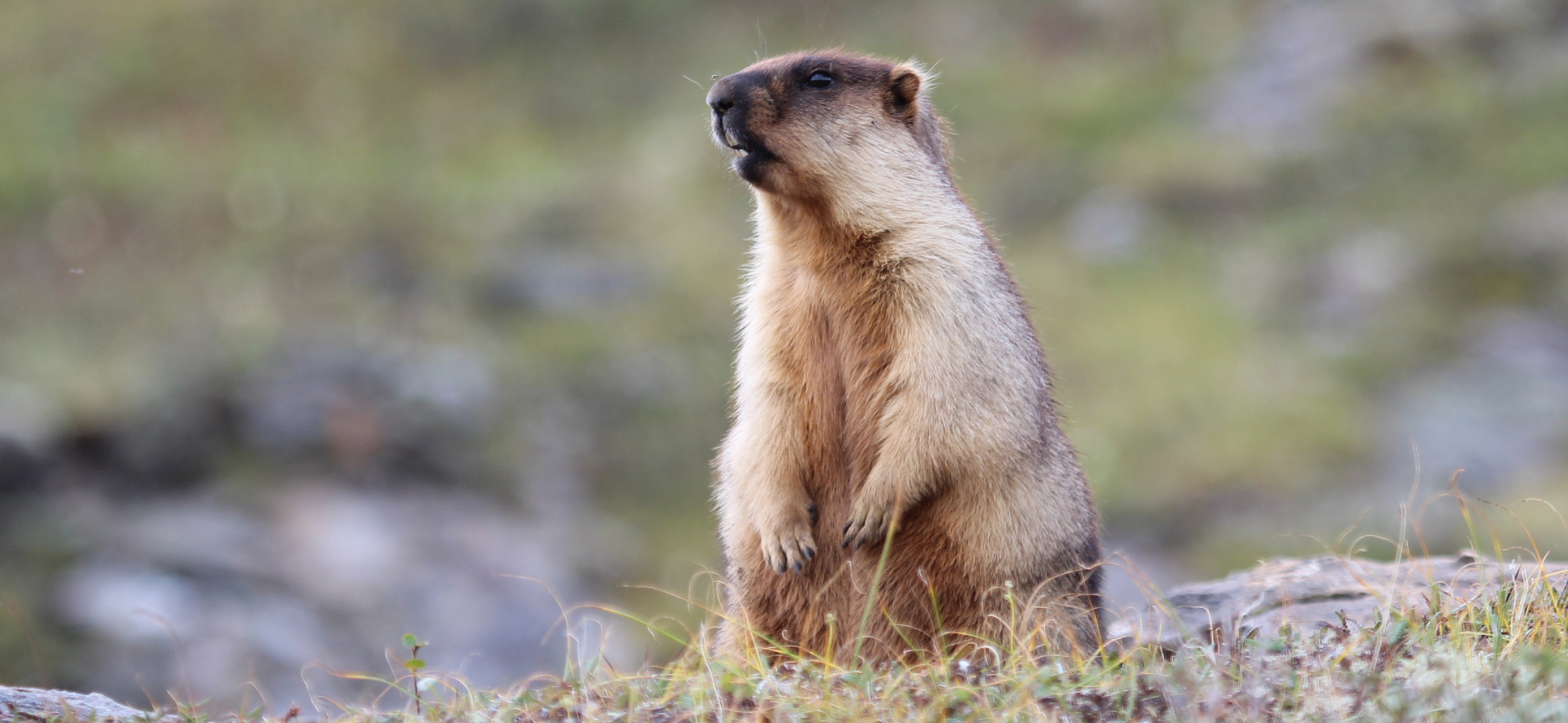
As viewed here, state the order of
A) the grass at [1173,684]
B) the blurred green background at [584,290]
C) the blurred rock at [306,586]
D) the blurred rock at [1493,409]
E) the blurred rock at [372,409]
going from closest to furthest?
the grass at [1173,684], the blurred rock at [306,586], the blurred green background at [584,290], the blurred rock at [372,409], the blurred rock at [1493,409]

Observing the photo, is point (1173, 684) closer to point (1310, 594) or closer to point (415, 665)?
point (415, 665)

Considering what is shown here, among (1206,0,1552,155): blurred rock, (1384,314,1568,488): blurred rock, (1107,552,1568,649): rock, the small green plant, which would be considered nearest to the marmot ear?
(1107,552,1568,649): rock

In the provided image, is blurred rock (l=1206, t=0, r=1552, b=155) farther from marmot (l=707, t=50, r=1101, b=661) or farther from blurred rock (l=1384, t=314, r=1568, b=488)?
marmot (l=707, t=50, r=1101, b=661)

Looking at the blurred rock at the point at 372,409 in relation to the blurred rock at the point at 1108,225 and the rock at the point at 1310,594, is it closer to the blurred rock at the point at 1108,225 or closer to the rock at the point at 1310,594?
the blurred rock at the point at 1108,225

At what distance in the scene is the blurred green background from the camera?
1114 centimetres

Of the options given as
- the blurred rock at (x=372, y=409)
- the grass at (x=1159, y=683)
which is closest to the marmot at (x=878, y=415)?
the grass at (x=1159, y=683)

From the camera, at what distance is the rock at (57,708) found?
14.0ft

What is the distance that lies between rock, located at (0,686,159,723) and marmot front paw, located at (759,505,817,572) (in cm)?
233

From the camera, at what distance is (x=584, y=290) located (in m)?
15.0

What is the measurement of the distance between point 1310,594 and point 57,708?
5.00m

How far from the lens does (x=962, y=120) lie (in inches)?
721

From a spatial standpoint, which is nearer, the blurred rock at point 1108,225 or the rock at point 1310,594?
the rock at point 1310,594

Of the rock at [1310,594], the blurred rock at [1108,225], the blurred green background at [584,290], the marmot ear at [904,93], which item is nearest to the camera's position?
the rock at [1310,594]

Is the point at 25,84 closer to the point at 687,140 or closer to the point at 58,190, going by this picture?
the point at 58,190
